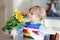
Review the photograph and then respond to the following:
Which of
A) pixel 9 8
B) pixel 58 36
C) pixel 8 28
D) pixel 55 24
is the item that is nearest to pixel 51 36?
pixel 58 36

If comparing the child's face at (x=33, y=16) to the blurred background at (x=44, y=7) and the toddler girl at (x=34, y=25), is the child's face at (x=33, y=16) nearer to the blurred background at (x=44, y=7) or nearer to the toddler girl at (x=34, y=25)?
the toddler girl at (x=34, y=25)

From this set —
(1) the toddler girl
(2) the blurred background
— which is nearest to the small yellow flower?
(1) the toddler girl

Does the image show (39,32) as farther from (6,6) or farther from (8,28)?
(6,6)

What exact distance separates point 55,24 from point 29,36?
2.29ft

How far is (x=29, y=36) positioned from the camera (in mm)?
1307

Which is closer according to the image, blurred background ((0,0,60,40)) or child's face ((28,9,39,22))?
child's face ((28,9,39,22))

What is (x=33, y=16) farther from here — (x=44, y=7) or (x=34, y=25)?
(x=44, y=7)

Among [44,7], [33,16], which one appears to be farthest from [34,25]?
[44,7]

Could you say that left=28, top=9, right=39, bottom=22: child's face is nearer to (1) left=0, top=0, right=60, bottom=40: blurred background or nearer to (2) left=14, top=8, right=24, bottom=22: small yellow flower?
(2) left=14, top=8, right=24, bottom=22: small yellow flower

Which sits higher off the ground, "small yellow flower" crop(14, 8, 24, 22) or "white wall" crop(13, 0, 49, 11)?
"white wall" crop(13, 0, 49, 11)

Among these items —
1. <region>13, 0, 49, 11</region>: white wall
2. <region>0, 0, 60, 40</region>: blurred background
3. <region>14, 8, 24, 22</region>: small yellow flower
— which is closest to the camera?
<region>14, 8, 24, 22</region>: small yellow flower

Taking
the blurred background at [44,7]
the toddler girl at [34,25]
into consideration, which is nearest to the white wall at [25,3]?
the blurred background at [44,7]

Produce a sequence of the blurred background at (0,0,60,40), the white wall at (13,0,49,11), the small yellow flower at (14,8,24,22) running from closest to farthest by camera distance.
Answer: the small yellow flower at (14,8,24,22)
the blurred background at (0,0,60,40)
the white wall at (13,0,49,11)

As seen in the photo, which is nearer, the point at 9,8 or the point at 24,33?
the point at 24,33
